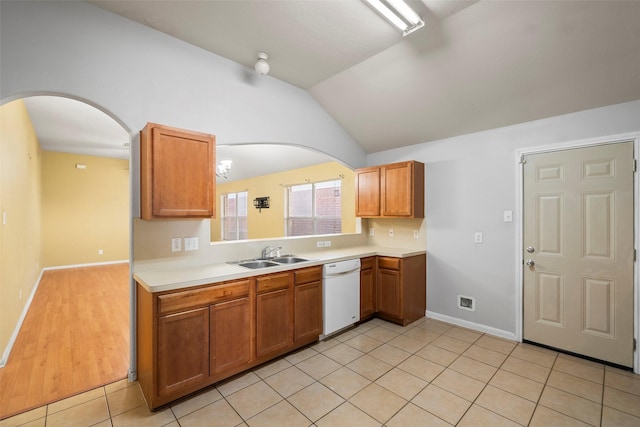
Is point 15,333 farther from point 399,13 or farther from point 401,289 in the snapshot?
point 399,13

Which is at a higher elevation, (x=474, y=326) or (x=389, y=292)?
(x=389, y=292)

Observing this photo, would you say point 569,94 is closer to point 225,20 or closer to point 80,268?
point 225,20

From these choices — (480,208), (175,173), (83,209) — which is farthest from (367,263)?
(83,209)

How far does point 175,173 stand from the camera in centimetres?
242

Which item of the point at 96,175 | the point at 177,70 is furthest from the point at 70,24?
the point at 96,175

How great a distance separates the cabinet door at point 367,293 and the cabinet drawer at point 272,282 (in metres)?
1.18

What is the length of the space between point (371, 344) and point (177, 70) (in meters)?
3.38

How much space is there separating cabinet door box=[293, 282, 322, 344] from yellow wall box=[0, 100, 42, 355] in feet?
8.98

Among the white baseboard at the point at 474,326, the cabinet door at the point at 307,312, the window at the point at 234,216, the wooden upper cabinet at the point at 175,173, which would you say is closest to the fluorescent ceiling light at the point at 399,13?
the wooden upper cabinet at the point at 175,173

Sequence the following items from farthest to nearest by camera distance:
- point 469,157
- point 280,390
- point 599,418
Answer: point 469,157 → point 280,390 → point 599,418

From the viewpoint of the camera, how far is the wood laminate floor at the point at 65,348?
7.57 ft

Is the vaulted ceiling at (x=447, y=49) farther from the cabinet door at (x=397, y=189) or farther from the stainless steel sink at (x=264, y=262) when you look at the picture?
the stainless steel sink at (x=264, y=262)

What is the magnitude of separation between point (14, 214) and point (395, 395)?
4.63 meters

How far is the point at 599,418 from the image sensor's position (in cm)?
201
